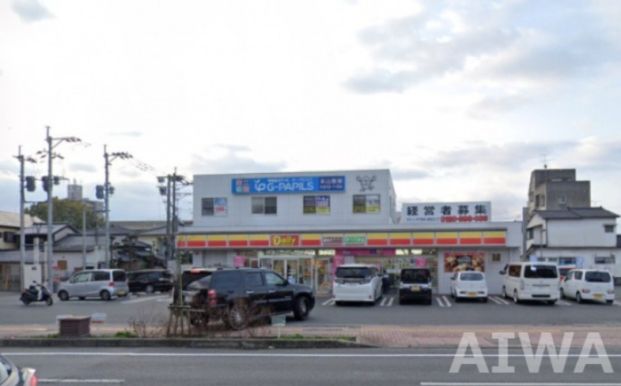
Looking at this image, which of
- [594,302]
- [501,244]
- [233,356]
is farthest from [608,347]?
[501,244]

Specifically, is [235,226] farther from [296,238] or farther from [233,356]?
[233,356]

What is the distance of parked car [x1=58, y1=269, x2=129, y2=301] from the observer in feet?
116

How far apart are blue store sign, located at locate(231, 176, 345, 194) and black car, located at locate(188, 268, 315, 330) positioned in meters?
18.2

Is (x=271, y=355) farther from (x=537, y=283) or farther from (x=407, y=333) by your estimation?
(x=537, y=283)

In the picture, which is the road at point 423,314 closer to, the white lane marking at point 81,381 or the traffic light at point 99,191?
the white lane marking at point 81,381

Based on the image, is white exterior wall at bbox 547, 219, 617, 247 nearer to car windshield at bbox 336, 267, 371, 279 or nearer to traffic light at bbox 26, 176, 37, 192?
car windshield at bbox 336, 267, 371, 279

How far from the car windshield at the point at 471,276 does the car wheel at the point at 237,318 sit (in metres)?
17.3

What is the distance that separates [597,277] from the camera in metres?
30.7

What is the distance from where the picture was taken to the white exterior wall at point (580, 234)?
56688 mm

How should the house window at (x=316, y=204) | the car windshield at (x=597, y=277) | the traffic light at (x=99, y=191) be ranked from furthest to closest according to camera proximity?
the traffic light at (x=99, y=191) → the house window at (x=316, y=204) → the car windshield at (x=597, y=277)

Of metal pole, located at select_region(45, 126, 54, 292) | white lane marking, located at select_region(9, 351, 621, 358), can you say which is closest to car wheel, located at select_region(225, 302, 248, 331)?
white lane marking, located at select_region(9, 351, 621, 358)

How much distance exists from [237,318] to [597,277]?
69.2 ft

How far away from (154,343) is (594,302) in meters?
23.7

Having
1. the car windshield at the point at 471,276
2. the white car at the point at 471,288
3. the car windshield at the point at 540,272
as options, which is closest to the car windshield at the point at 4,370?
the car windshield at the point at 540,272
